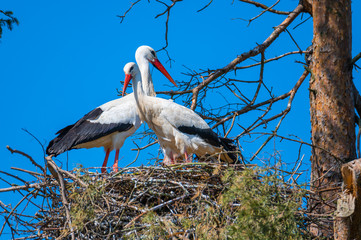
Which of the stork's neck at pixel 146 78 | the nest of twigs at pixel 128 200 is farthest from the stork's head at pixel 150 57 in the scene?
the nest of twigs at pixel 128 200

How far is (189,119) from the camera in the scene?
8.47 m

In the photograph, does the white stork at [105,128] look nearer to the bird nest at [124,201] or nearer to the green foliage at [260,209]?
the bird nest at [124,201]

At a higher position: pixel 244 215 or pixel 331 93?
pixel 331 93

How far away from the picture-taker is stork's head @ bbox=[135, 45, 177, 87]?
10047 mm

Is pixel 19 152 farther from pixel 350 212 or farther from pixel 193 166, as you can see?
pixel 350 212

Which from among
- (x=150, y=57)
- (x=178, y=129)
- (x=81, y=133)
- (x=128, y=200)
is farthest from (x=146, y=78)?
(x=128, y=200)

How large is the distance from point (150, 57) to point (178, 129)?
204 centimetres

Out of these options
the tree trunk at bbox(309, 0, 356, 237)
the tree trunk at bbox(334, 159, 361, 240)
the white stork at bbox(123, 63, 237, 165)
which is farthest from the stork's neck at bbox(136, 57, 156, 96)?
the tree trunk at bbox(334, 159, 361, 240)

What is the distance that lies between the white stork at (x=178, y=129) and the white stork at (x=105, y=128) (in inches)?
22.7

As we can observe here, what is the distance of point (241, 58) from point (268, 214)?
12.3 feet

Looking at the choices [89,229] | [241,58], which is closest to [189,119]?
[241,58]

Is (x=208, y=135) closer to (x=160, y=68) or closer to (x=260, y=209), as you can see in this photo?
(x=160, y=68)

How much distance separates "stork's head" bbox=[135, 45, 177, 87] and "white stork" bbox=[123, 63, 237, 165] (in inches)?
48.5

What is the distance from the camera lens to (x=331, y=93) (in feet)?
24.0
